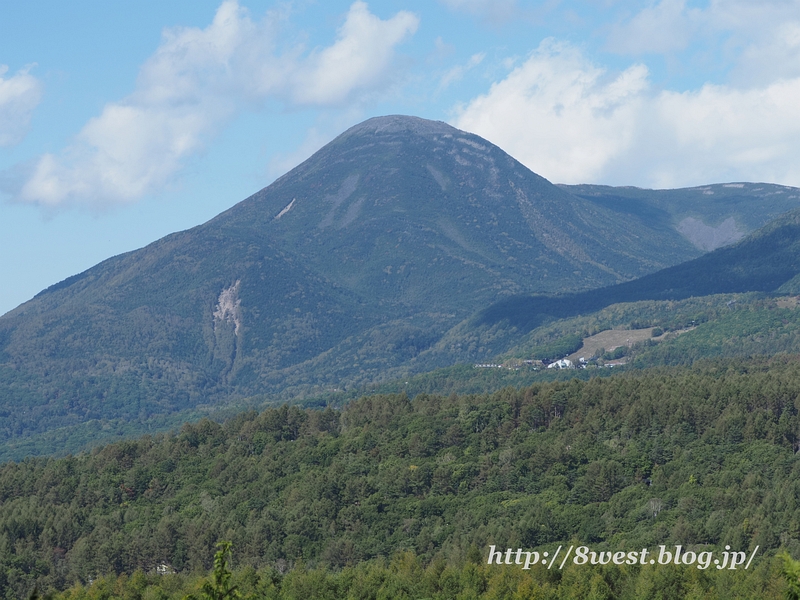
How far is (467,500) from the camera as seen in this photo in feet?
415

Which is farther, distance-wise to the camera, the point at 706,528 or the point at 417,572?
the point at 706,528

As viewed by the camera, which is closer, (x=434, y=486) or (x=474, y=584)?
(x=474, y=584)

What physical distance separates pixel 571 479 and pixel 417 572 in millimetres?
37814

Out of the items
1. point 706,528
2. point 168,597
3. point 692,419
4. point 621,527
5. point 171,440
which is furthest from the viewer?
point 171,440

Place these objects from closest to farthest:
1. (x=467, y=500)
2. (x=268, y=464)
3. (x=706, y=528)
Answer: (x=706, y=528), (x=467, y=500), (x=268, y=464)

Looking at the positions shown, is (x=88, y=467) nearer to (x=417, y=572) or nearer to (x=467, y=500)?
(x=467, y=500)

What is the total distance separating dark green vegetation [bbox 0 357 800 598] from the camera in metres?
109

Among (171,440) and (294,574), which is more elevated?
(171,440)

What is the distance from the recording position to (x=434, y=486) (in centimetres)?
13225

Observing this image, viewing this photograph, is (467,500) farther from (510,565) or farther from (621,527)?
(510,565)

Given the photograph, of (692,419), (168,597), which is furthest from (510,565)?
(692,419)

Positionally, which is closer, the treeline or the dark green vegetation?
the treeline

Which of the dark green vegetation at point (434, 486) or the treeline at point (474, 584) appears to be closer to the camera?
the treeline at point (474, 584)

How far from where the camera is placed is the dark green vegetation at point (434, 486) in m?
109
